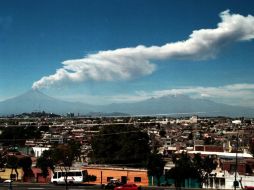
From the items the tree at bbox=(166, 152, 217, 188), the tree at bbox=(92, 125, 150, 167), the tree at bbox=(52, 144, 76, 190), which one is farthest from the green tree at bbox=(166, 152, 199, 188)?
the tree at bbox=(52, 144, 76, 190)

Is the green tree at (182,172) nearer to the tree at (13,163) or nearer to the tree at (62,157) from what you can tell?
the tree at (62,157)

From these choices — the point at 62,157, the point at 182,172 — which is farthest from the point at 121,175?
the point at 62,157

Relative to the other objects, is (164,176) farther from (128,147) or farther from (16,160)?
(16,160)

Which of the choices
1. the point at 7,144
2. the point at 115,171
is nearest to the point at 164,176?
the point at 115,171

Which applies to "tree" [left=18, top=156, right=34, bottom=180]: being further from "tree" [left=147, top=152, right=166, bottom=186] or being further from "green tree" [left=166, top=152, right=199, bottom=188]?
"green tree" [left=166, top=152, right=199, bottom=188]

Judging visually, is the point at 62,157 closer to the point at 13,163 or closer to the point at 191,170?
the point at 13,163
